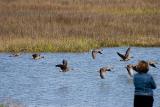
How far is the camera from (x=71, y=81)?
2222 cm

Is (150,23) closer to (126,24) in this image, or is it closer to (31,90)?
(126,24)

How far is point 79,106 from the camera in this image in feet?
55.7

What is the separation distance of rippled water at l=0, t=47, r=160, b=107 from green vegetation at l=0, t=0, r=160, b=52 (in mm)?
424

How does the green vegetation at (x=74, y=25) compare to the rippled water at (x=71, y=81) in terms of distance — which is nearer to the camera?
the rippled water at (x=71, y=81)

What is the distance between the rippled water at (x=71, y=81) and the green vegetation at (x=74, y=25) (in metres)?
0.42

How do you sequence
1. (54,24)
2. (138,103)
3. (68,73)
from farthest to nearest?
(54,24)
(68,73)
(138,103)

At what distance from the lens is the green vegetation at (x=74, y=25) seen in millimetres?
29188

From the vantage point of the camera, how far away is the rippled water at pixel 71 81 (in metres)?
18.1

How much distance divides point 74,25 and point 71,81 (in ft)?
33.8

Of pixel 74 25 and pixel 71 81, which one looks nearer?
pixel 71 81

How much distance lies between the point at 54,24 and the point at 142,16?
5220 mm

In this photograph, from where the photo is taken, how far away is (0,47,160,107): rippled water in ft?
59.5

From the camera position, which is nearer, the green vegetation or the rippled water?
the rippled water

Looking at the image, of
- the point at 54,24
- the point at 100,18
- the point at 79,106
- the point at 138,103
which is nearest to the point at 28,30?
the point at 54,24
